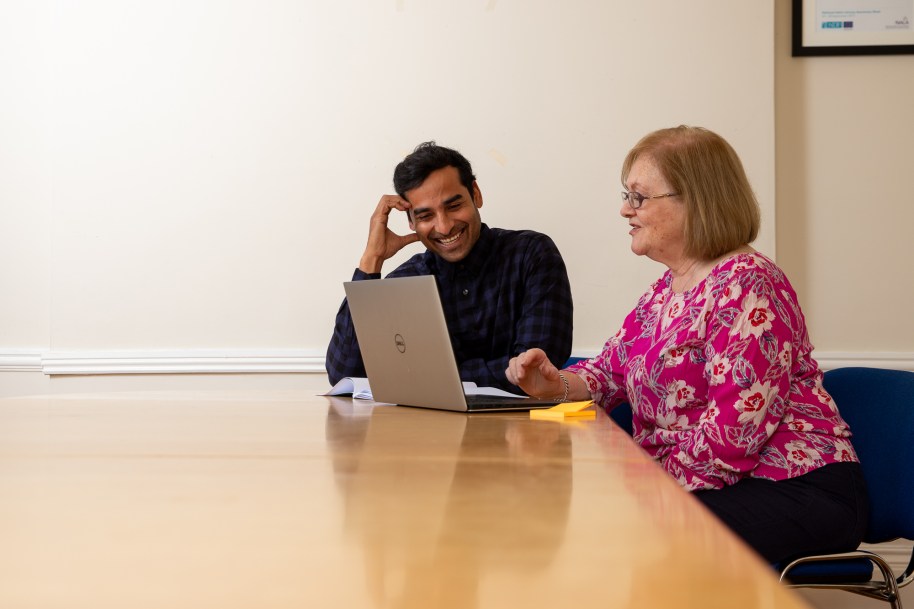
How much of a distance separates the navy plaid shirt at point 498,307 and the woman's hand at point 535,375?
1.39 ft

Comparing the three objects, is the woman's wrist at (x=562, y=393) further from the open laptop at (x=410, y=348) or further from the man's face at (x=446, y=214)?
the man's face at (x=446, y=214)

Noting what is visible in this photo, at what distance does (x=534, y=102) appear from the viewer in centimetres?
281

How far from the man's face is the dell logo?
2.68 feet

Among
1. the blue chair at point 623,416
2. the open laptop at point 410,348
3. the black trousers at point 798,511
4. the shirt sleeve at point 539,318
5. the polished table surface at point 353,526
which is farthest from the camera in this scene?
the shirt sleeve at point 539,318

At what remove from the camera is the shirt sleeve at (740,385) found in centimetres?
145

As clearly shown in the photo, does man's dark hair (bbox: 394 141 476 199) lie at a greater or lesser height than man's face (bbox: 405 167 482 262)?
greater

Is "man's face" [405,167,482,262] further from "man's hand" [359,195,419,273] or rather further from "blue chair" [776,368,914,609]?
"blue chair" [776,368,914,609]

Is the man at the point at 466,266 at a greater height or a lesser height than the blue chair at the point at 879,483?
greater

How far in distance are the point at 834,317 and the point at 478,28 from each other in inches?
55.8

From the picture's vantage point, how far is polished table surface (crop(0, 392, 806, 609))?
0.50 m

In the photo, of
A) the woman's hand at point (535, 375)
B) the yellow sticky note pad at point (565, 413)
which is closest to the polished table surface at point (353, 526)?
the yellow sticky note pad at point (565, 413)

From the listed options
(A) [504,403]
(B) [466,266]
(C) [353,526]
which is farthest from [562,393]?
(C) [353,526]

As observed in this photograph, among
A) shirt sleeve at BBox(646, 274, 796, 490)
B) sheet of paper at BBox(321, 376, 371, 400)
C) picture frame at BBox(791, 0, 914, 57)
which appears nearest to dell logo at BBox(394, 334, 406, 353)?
sheet of paper at BBox(321, 376, 371, 400)

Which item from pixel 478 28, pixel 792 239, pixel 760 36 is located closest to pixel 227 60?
pixel 478 28
